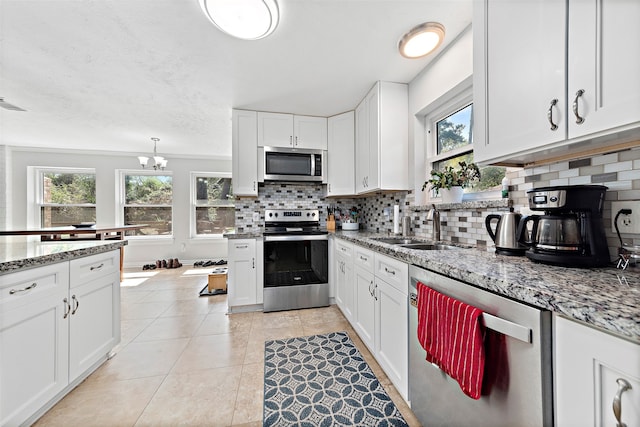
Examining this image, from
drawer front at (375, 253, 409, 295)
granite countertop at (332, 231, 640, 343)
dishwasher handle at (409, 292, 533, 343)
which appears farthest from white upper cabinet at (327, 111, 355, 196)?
dishwasher handle at (409, 292, 533, 343)

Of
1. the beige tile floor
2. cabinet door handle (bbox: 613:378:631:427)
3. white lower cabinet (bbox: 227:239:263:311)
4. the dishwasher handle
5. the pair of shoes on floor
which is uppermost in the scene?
the dishwasher handle

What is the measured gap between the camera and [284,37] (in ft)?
5.40

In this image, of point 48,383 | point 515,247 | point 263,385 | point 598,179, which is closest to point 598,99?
point 598,179

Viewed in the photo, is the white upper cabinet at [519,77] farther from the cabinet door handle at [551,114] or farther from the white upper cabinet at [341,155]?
the white upper cabinet at [341,155]

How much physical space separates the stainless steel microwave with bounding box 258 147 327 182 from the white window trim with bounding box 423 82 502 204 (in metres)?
1.26

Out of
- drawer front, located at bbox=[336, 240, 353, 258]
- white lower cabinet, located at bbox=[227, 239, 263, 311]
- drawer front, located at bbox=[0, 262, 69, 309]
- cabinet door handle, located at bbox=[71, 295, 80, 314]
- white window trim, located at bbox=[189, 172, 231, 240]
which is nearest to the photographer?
drawer front, located at bbox=[0, 262, 69, 309]

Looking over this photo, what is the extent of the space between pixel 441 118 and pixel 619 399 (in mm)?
2041

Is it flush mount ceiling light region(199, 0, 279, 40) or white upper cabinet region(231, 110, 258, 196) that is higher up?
flush mount ceiling light region(199, 0, 279, 40)

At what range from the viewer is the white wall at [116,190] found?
4434mm

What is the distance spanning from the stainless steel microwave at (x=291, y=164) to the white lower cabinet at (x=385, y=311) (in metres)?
1.33

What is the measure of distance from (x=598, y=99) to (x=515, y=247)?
0.67 meters

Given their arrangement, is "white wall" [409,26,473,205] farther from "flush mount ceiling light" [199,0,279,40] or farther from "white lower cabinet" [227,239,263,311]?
"white lower cabinet" [227,239,263,311]

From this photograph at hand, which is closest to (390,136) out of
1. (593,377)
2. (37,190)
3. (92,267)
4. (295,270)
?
(295,270)

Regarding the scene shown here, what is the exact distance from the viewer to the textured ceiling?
1443 millimetres
